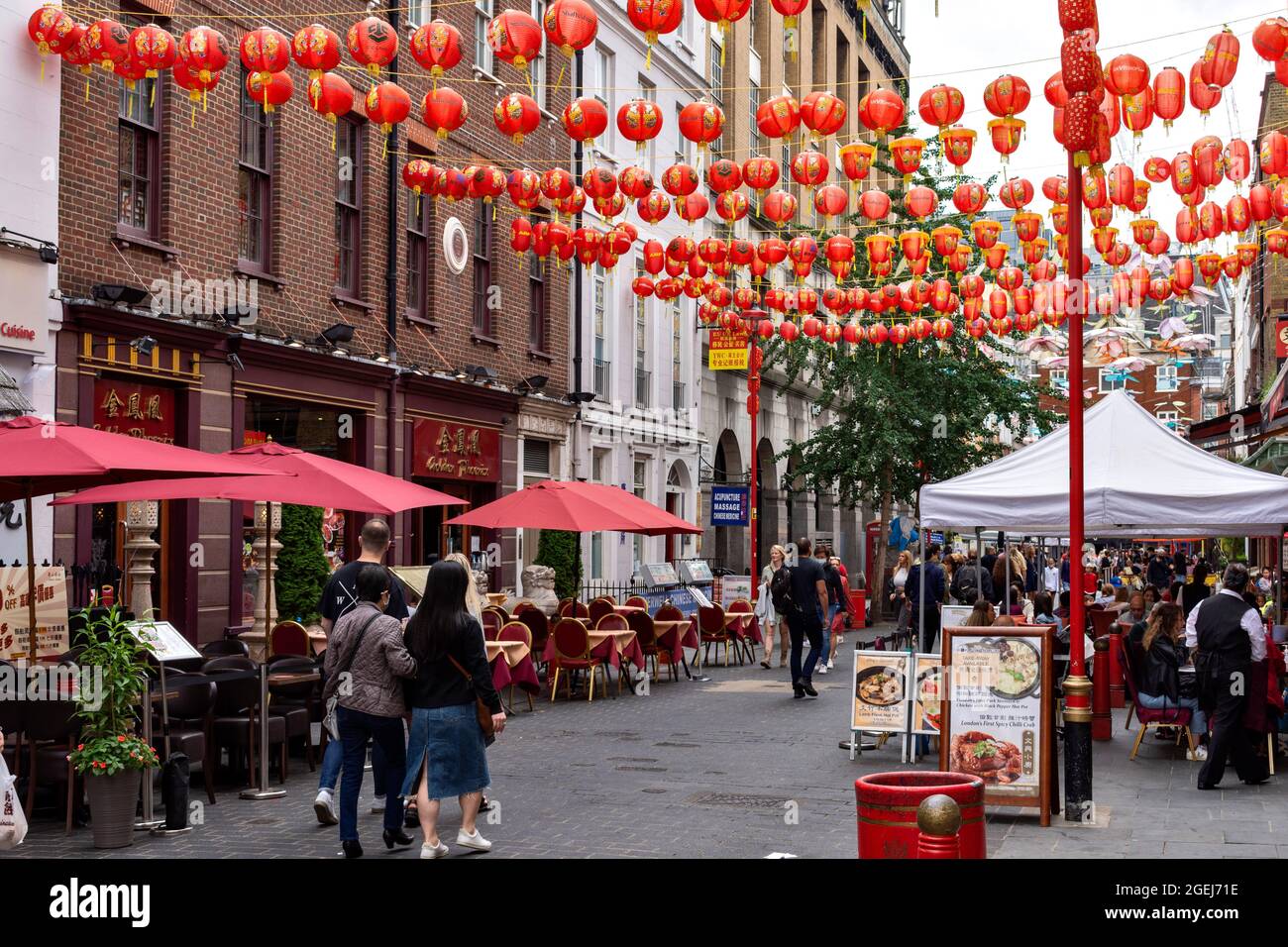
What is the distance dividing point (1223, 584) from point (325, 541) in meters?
12.4

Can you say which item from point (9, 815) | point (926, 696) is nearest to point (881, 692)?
point (926, 696)

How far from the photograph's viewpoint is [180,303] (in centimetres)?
1648

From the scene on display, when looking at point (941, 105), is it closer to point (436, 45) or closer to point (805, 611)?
point (436, 45)

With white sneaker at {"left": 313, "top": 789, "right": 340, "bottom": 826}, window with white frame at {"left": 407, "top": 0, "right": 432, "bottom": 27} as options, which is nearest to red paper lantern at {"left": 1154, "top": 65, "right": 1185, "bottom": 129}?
white sneaker at {"left": 313, "top": 789, "right": 340, "bottom": 826}

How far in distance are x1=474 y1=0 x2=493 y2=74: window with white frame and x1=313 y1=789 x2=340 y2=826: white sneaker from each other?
16860 millimetres

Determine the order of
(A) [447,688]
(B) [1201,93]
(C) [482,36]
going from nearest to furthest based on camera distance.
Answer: (A) [447,688] → (B) [1201,93] → (C) [482,36]

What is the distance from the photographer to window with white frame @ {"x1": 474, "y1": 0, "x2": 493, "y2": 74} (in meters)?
24.1

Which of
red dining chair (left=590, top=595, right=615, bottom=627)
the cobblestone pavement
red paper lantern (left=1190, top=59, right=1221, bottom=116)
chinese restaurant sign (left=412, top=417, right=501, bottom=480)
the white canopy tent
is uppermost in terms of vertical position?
red paper lantern (left=1190, top=59, right=1221, bottom=116)

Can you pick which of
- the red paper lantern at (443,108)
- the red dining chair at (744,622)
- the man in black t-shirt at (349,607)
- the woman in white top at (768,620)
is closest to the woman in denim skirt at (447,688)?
the man in black t-shirt at (349,607)

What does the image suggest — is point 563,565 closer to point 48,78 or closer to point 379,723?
point 48,78

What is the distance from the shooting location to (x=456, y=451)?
2362 centimetres

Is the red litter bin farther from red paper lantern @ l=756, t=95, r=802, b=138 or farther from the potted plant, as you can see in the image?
red paper lantern @ l=756, t=95, r=802, b=138

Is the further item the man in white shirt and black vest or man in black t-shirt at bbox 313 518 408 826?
the man in white shirt and black vest

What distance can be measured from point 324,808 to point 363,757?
0.97 metres
